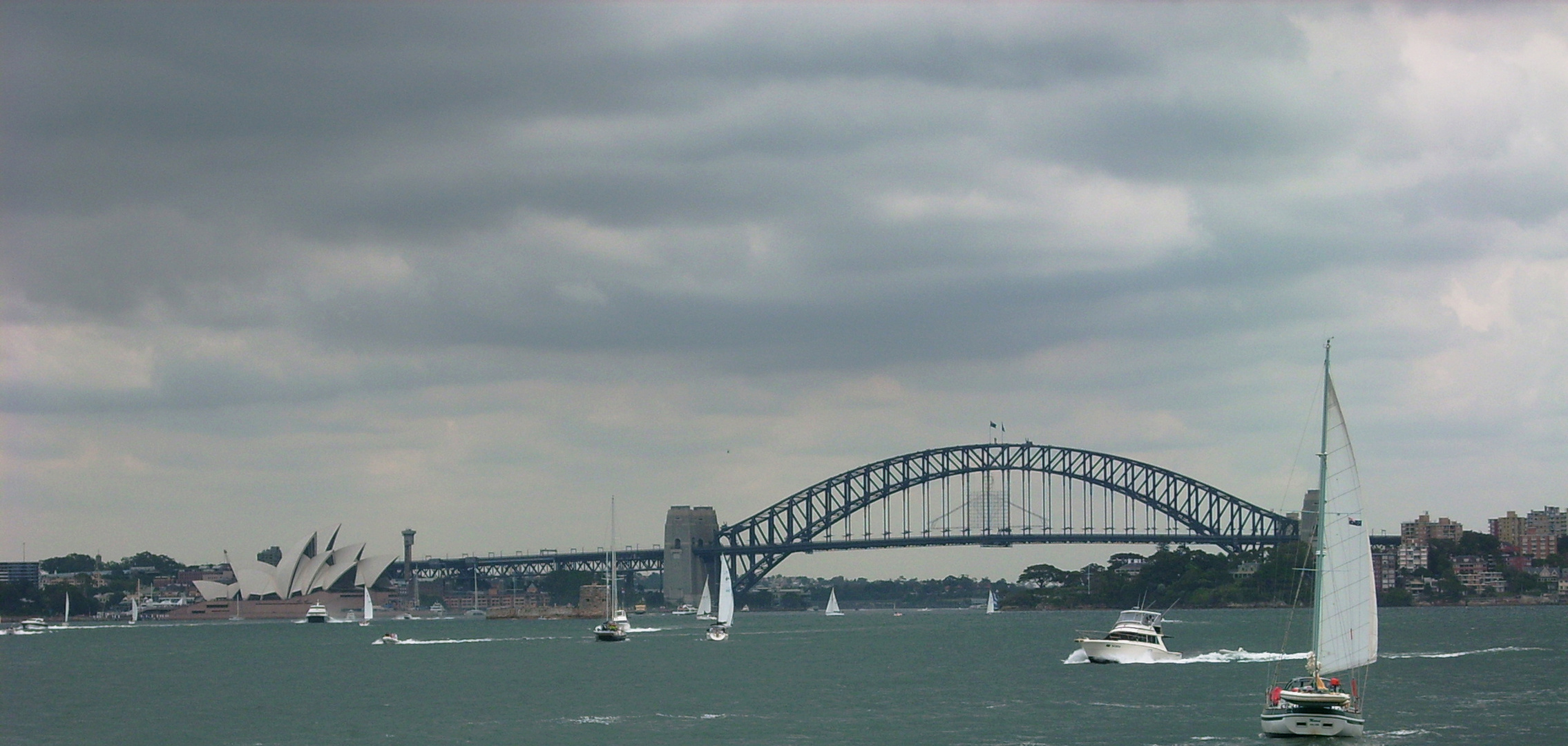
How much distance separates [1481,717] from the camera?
5738 cm

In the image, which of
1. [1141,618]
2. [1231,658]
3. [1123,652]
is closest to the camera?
[1123,652]

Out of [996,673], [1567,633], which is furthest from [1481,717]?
[1567,633]

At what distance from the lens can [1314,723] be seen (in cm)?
4831

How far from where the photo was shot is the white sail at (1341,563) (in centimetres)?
4800

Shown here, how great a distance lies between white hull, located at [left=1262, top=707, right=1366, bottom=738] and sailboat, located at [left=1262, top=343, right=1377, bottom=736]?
18 millimetres

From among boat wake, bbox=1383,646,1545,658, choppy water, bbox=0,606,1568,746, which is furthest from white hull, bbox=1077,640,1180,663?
boat wake, bbox=1383,646,1545,658

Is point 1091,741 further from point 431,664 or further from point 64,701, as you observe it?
point 431,664

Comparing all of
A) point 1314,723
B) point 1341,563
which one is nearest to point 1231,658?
point 1314,723

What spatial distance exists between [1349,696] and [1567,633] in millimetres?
84204

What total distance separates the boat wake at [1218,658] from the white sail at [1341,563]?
38.9m

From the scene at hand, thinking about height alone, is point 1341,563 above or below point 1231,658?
above

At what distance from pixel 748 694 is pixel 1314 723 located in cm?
2793

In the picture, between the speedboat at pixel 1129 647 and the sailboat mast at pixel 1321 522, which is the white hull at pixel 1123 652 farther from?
the sailboat mast at pixel 1321 522

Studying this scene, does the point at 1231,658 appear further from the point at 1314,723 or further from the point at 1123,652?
the point at 1314,723
